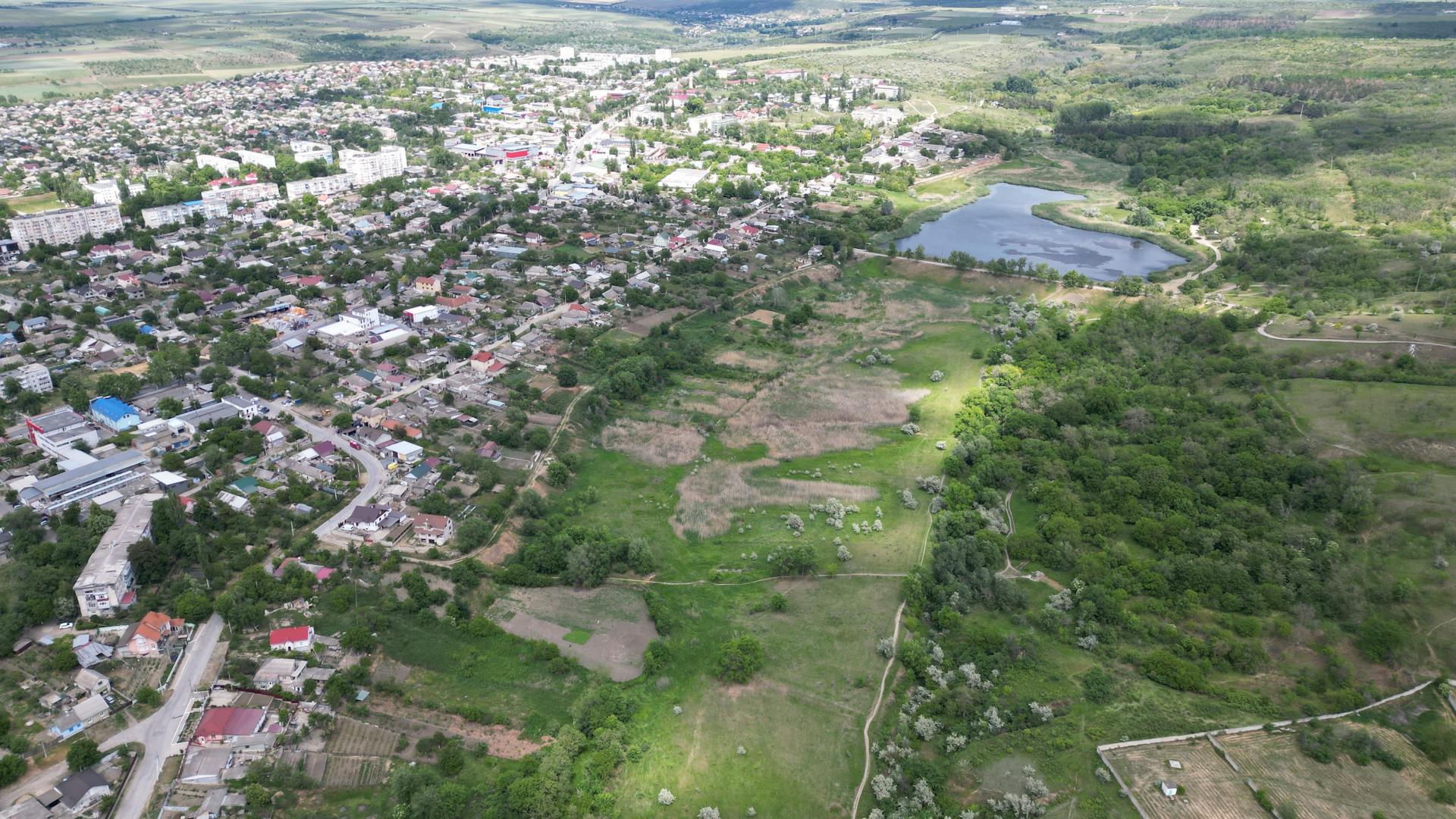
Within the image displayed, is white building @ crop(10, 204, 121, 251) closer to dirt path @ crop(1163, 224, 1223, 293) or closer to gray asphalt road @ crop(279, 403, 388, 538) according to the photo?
gray asphalt road @ crop(279, 403, 388, 538)

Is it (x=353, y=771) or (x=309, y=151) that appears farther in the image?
(x=309, y=151)

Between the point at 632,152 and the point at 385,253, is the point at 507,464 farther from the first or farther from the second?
the point at 632,152

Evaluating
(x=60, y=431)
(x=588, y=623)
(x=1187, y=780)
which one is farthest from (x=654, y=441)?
(x=60, y=431)

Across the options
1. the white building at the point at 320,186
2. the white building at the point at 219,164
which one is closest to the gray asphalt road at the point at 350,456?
the white building at the point at 320,186

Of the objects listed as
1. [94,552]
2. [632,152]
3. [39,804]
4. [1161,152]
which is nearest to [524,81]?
[632,152]

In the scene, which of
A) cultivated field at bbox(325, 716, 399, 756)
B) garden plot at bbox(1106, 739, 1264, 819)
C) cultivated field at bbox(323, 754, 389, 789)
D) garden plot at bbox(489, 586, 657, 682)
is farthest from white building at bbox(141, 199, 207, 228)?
garden plot at bbox(1106, 739, 1264, 819)

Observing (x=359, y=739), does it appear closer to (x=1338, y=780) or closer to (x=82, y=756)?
(x=82, y=756)

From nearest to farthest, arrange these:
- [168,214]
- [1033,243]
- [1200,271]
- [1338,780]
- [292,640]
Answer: [1338,780]
[292,640]
[1200,271]
[168,214]
[1033,243]
